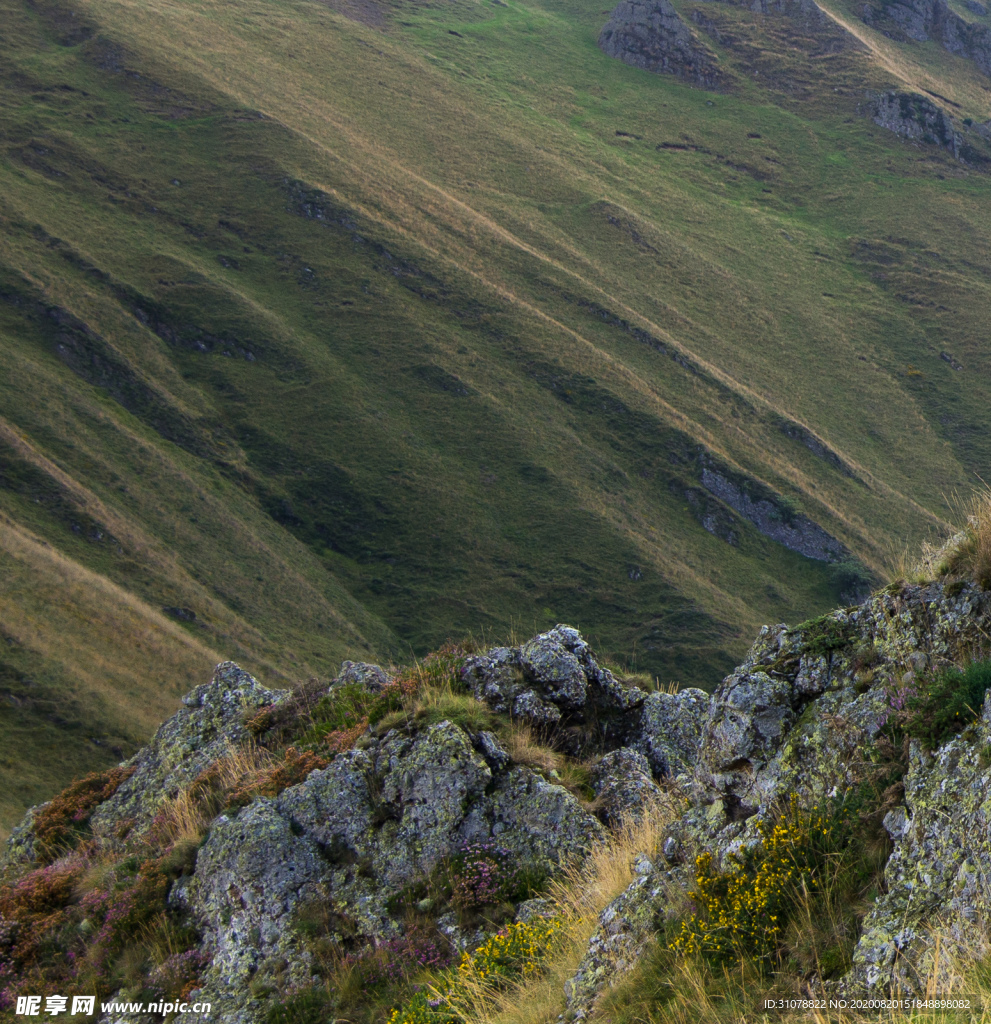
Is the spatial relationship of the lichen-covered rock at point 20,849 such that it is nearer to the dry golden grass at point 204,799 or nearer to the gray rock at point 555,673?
the dry golden grass at point 204,799

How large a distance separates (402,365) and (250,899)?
72.4 m

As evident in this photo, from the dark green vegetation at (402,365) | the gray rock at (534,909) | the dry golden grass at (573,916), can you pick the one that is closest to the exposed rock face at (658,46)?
the dark green vegetation at (402,365)

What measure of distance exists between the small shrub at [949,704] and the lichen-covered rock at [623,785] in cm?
374

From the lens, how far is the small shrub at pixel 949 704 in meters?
5.01

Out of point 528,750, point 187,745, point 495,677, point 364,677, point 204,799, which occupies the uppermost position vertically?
point 495,677

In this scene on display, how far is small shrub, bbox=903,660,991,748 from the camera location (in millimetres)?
5012

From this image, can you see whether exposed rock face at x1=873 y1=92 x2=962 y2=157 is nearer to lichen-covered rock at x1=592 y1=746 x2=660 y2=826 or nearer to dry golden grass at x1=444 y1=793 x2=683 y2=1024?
lichen-covered rock at x1=592 y1=746 x2=660 y2=826

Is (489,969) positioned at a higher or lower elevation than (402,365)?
higher

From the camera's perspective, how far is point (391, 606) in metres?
61.3

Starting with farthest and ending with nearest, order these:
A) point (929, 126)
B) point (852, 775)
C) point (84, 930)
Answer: point (929, 126) < point (84, 930) < point (852, 775)

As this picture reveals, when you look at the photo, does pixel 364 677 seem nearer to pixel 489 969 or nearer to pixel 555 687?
pixel 555 687

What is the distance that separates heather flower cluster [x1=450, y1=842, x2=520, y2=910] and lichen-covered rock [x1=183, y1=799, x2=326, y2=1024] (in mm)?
1521

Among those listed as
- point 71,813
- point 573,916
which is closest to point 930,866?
point 573,916

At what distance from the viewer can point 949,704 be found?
16.6 ft
